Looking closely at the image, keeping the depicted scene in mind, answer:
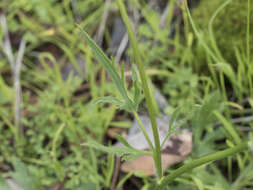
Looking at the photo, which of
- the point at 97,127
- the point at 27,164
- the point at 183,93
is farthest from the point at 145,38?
the point at 27,164

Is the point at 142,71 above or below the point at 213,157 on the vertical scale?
above

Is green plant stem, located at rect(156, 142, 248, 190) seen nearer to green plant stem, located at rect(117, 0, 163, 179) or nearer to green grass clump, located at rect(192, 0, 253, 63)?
green plant stem, located at rect(117, 0, 163, 179)

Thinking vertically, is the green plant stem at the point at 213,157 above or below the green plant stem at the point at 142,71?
below

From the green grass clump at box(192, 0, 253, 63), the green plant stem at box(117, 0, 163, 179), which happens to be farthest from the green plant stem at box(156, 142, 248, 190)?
the green grass clump at box(192, 0, 253, 63)

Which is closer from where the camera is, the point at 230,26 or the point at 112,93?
the point at 112,93

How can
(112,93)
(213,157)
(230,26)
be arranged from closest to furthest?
1. (213,157)
2. (112,93)
3. (230,26)

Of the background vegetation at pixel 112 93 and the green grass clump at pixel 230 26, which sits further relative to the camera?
the green grass clump at pixel 230 26

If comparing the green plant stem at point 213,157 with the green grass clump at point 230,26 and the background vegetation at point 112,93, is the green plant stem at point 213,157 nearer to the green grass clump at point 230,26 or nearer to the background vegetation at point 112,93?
the background vegetation at point 112,93

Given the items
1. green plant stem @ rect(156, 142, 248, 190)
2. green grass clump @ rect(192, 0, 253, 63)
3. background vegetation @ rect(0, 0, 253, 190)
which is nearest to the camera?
green plant stem @ rect(156, 142, 248, 190)

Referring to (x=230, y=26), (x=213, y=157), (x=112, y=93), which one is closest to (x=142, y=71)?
(x=213, y=157)

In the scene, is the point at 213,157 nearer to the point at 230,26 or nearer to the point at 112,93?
the point at 112,93

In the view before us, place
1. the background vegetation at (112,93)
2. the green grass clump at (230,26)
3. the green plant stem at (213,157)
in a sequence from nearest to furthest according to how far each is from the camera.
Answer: the green plant stem at (213,157), the background vegetation at (112,93), the green grass clump at (230,26)

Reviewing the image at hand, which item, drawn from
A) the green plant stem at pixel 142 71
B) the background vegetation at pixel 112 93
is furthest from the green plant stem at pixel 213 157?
the background vegetation at pixel 112 93
